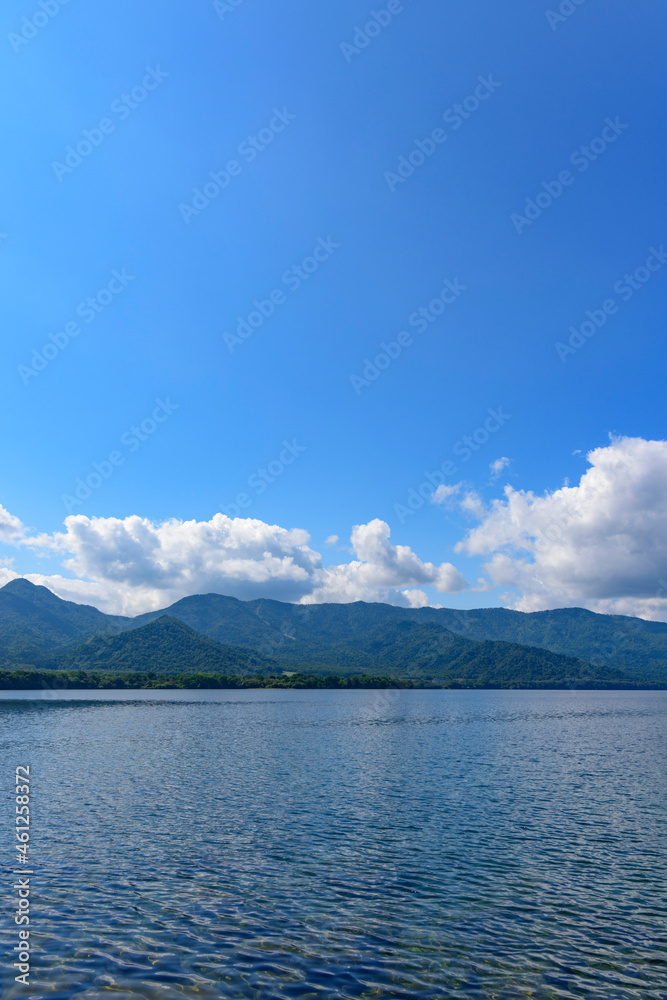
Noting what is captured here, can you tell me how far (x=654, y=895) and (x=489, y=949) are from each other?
42.8 feet

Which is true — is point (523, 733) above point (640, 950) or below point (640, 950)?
below

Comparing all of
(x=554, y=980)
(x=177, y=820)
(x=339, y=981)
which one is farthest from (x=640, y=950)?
(x=177, y=820)

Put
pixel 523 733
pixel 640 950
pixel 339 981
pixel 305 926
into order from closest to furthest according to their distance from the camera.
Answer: pixel 339 981 → pixel 640 950 → pixel 305 926 → pixel 523 733

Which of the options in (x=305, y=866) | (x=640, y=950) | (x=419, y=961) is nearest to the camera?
(x=419, y=961)

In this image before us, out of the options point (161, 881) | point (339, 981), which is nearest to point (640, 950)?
point (339, 981)

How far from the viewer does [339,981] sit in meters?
21.2

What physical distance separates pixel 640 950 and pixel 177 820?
33.5 meters

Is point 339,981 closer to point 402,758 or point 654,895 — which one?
point 654,895

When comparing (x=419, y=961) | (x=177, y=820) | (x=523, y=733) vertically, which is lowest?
(x=523, y=733)

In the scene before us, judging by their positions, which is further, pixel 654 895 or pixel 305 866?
pixel 305 866

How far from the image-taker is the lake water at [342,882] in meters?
21.8

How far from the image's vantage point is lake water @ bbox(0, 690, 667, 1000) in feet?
71.4

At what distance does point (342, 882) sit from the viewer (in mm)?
31703

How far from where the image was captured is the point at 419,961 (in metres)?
23.0
